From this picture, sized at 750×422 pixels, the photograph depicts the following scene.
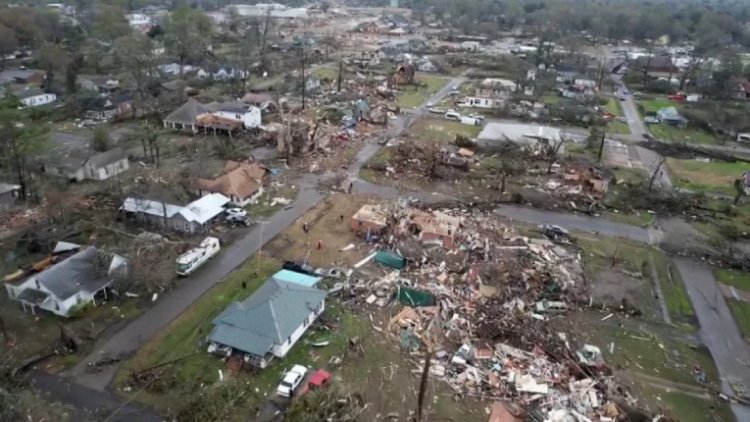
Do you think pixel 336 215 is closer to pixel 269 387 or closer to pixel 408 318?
pixel 408 318

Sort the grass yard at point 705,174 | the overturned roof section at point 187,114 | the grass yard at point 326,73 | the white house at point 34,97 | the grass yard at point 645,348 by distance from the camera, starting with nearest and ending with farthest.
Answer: the grass yard at point 645,348 < the grass yard at point 705,174 < the overturned roof section at point 187,114 < the white house at point 34,97 < the grass yard at point 326,73

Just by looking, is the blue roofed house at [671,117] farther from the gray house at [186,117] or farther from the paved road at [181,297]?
the gray house at [186,117]

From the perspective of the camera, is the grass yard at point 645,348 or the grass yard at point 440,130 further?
the grass yard at point 440,130

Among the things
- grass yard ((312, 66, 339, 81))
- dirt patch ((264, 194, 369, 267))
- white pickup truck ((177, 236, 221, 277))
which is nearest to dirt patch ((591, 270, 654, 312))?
dirt patch ((264, 194, 369, 267))

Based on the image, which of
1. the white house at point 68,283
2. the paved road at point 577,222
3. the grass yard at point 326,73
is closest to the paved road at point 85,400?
the white house at point 68,283

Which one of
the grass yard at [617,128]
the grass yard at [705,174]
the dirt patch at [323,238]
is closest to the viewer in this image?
the dirt patch at [323,238]

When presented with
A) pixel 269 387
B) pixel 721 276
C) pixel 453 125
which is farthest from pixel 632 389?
pixel 453 125
